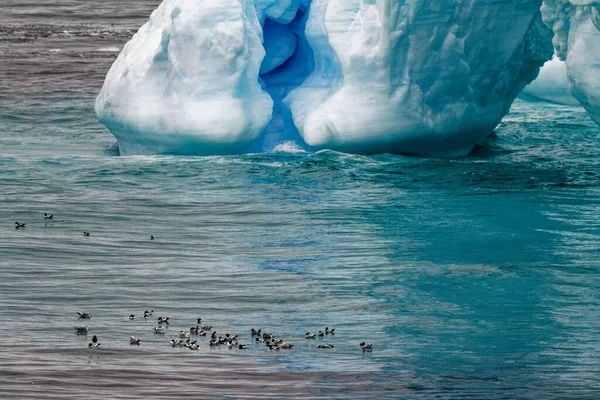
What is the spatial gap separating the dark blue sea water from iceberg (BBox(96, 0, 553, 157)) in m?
0.50

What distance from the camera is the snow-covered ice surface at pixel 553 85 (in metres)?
29.7

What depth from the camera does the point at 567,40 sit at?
18.6m

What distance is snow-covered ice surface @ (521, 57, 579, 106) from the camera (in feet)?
97.6

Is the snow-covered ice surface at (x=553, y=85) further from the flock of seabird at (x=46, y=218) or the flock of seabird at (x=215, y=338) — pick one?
the flock of seabird at (x=215, y=338)

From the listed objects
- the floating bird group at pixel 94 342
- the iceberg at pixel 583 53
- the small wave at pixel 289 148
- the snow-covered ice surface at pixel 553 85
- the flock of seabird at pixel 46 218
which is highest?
the snow-covered ice surface at pixel 553 85

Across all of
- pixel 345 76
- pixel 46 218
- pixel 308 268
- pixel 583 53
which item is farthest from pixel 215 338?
pixel 345 76

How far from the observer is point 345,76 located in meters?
21.5

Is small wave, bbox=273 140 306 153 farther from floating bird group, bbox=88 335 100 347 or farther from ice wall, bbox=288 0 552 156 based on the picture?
floating bird group, bbox=88 335 100 347

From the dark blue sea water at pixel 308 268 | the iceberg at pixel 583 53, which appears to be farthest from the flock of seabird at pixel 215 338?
the iceberg at pixel 583 53

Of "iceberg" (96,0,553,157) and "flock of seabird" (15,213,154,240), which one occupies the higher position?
"iceberg" (96,0,553,157)

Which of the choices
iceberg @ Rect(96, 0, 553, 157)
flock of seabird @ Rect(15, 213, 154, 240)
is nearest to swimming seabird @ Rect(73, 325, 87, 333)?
flock of seabird @ Rect(15, 213, 154, 240)

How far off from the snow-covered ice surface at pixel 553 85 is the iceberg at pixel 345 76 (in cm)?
724

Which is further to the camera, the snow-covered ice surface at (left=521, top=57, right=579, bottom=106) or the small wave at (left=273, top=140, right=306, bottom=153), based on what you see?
the snow-covered ice surface at (left=521, top=57, right=579, bottom=106)

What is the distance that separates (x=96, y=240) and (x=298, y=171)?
4565 millimetres
